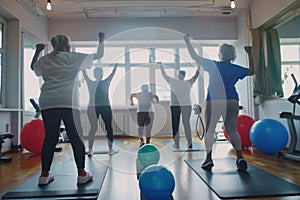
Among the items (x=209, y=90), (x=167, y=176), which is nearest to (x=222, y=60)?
(x=209, y=90)

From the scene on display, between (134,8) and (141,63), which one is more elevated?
(134,8)

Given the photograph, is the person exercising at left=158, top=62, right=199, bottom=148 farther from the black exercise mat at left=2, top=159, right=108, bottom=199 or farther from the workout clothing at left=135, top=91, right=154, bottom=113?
the black exercise mat at left=2, top=159, right=108, bottom=199

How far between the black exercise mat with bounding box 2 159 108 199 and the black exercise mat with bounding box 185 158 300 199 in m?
0.86

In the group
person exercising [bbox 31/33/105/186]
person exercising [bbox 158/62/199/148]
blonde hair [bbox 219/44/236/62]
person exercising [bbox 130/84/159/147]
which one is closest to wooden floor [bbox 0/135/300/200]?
person exercising [bbox 31/33/105/186]

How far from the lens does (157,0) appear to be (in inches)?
204

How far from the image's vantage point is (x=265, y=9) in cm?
468

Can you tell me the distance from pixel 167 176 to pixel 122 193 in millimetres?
422

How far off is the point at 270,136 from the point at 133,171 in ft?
5.26

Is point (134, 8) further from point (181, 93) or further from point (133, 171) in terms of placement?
point (133, 171)

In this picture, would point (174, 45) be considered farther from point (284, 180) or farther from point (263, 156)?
point (284, 180)

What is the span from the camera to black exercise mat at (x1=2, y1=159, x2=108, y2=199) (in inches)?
77.5

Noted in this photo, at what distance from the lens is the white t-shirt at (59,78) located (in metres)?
2.20

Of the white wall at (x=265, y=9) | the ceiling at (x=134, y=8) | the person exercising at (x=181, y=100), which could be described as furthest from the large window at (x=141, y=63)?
the person exercising at (x=181, y=100)

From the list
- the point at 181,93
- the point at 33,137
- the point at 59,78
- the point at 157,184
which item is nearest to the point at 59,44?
the point at 59,78
